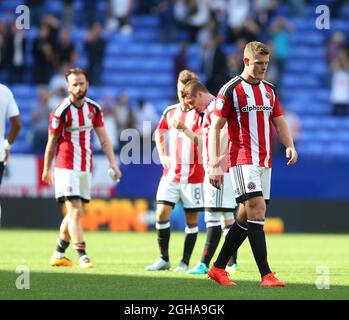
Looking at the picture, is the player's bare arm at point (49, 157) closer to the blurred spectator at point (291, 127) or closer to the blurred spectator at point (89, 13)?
the blurred spectator at point (291, 127)

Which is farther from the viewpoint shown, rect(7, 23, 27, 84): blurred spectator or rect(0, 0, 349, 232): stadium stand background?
rect(0, 0, 349, 232): stadium stand background

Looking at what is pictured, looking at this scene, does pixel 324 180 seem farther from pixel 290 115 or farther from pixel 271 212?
pixel 290 115

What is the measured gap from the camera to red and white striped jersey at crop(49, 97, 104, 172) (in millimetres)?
11586

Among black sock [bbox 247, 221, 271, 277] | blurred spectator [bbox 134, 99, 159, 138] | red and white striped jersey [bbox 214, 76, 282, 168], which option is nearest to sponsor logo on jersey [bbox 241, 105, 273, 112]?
red and white striped jersey [bbox 214, 76, 282, 168]

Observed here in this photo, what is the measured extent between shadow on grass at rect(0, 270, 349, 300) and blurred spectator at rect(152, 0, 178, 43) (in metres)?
15.2

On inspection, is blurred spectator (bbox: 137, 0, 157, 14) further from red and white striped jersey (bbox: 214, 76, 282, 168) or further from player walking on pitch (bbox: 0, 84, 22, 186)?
red and white striped jersey (bbox: 214, 76, 282, 168)

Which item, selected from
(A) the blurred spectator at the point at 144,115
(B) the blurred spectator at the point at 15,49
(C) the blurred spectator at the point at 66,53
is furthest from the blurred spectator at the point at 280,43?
(B) the blurred spectator at the point at 15,49

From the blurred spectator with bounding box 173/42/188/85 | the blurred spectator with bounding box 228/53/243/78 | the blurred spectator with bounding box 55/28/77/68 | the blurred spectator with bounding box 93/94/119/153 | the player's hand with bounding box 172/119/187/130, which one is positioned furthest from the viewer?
the blurred spectator with bounding box 173/42/188/85

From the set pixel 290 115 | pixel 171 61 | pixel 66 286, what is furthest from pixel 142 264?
pixel 171 61

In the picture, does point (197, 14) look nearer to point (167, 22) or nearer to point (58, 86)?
point (167, 22)

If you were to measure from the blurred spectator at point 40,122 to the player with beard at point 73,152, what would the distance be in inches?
329

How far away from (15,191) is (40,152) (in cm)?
128

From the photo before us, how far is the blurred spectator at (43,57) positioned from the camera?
22766mm

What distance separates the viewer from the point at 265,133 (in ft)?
30.5
